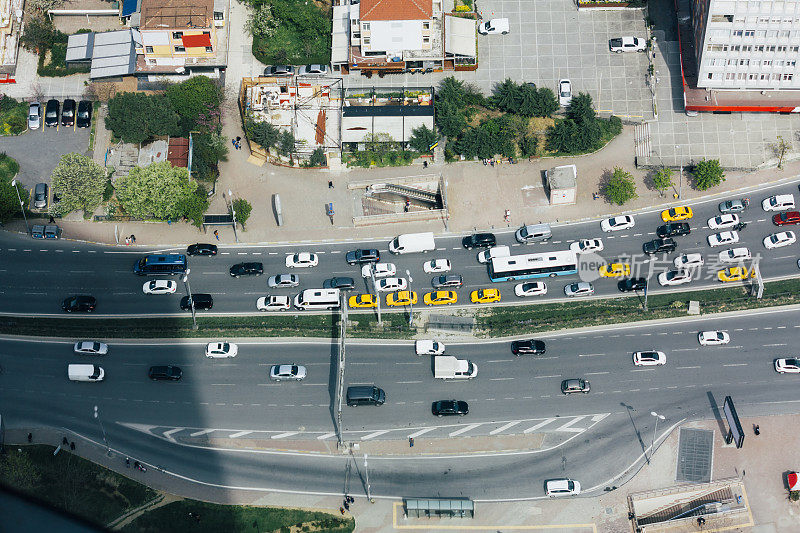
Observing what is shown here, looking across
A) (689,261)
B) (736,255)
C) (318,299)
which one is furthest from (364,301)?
(736,255)

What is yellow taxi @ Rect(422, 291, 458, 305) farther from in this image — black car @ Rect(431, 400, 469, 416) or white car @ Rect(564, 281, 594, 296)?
black car @ Rect(431, 400, 469, 416)

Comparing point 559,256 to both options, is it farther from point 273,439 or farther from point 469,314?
point 273,439

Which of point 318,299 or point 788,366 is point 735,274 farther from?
point 318,299

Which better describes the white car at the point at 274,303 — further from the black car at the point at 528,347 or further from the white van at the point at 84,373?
the black car at the point at 528,347

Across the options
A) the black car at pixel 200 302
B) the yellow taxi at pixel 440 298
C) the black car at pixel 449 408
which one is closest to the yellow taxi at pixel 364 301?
the yellow taxi at pixel 440 298

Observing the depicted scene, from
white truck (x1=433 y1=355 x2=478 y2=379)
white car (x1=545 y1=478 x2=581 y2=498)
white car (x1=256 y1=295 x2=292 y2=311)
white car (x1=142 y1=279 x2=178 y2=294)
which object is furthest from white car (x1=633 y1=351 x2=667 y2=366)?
white car (x1=142 y1=279 x2=178 y2=294)

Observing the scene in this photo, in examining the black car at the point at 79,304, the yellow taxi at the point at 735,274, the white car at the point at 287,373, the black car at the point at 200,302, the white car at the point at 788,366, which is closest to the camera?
the white car at the point at 788,366
